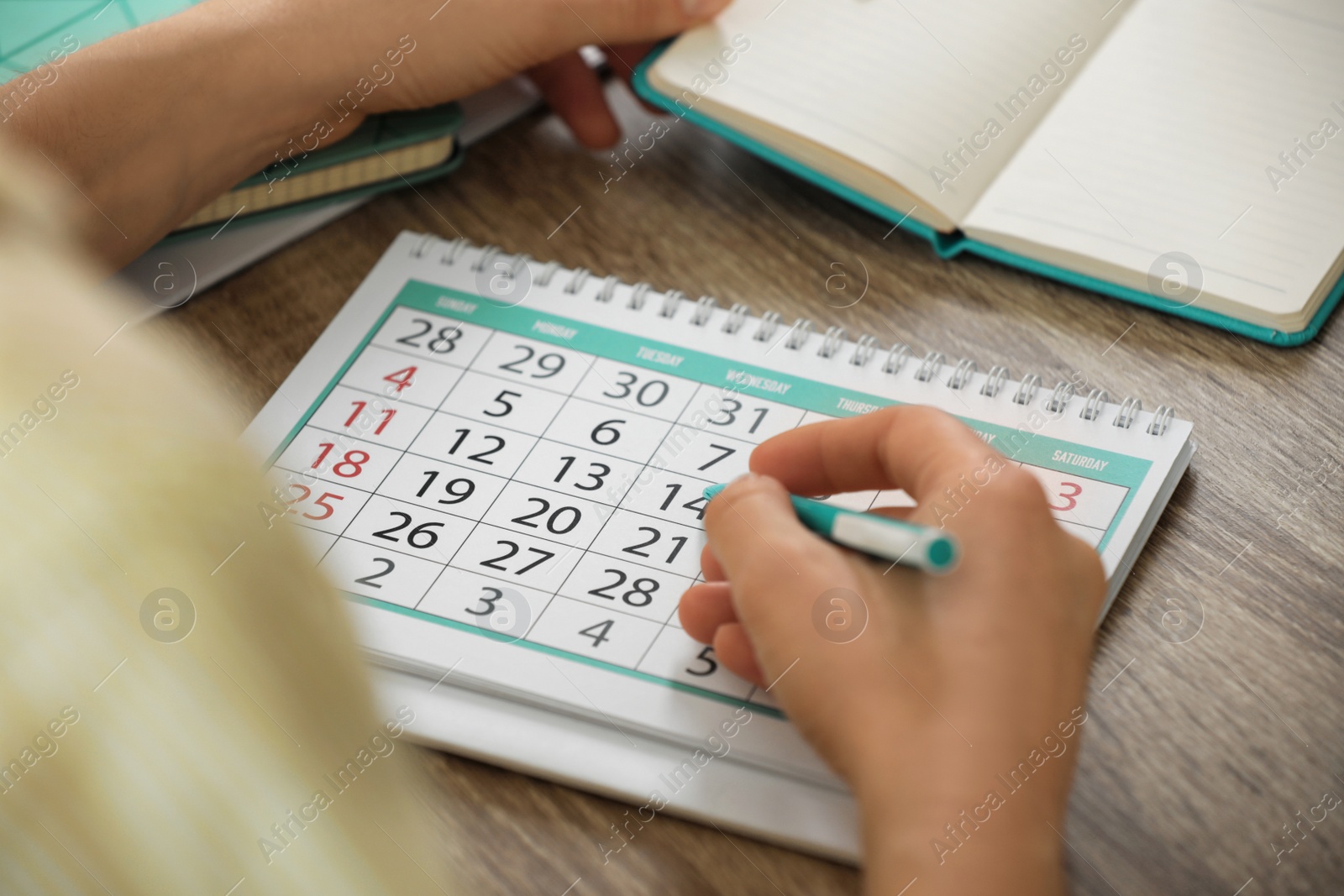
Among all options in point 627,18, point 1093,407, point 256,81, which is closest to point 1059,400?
point 1093,407

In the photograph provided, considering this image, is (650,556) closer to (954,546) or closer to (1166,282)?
(954,546)

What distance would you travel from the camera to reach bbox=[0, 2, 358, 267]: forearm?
26.8 inches

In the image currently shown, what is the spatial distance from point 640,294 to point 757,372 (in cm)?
11

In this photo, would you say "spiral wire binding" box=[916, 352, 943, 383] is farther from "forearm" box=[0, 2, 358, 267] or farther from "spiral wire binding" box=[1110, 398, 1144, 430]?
"forearm" box=[0, 2, 358, 267]

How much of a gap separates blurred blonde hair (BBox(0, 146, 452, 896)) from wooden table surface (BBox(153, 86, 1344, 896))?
0.26m

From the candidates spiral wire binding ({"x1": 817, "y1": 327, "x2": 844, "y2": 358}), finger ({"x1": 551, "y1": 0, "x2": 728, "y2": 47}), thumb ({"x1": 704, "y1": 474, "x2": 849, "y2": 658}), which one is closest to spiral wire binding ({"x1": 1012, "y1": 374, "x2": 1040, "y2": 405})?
spiral wire binding ({"x1": 817, "y1": 327, "x2": 844, "y2": 358})

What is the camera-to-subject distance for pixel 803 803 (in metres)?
0.46

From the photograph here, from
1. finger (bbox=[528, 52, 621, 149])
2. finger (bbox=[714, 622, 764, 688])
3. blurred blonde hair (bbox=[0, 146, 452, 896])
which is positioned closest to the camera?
blurred blonde hair (bbox=[0, 146, 452, 896])

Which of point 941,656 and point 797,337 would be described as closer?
point 941,656

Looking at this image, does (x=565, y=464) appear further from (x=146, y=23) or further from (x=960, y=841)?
(x=146, y=23)

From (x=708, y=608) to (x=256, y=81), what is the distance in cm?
52

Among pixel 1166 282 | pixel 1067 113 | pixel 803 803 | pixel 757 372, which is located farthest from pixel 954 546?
pixel 1067 113

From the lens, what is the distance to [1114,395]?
2.11 feet

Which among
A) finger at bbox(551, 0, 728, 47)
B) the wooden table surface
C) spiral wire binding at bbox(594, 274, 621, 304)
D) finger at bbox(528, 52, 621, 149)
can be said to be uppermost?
finger at bbox(551, 0, 728, 47)
